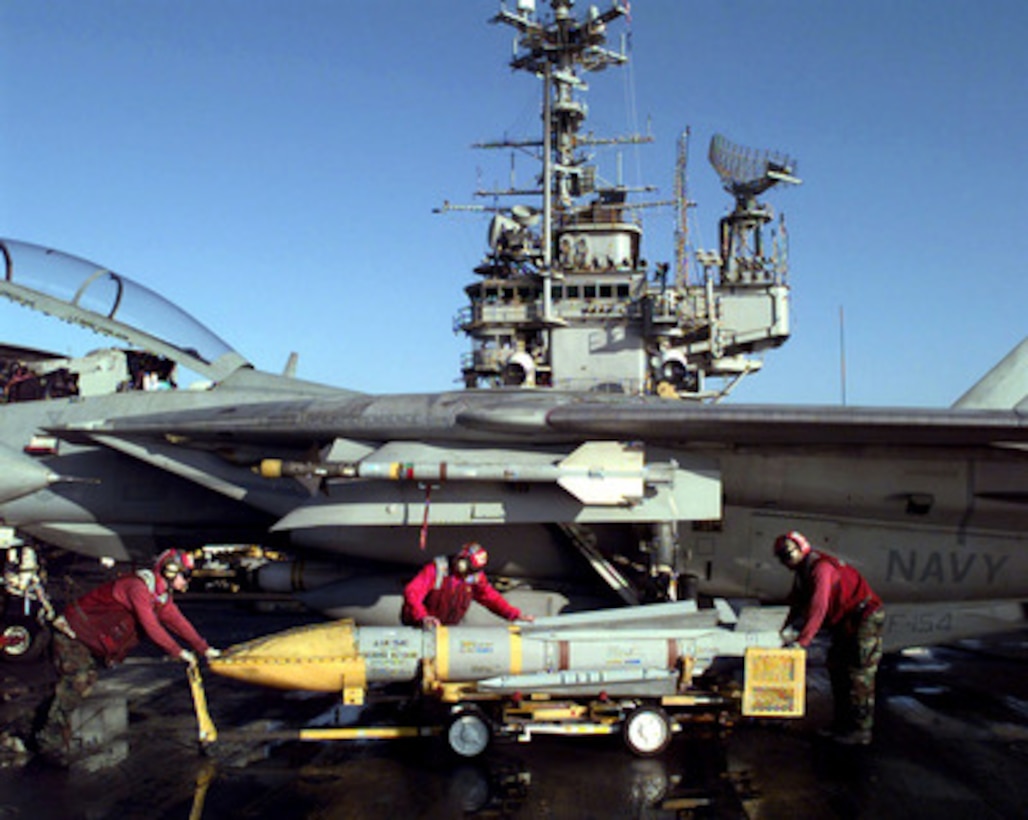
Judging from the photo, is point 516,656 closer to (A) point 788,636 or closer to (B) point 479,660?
(B) point 479,660

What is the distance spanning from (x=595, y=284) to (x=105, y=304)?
17.9 m

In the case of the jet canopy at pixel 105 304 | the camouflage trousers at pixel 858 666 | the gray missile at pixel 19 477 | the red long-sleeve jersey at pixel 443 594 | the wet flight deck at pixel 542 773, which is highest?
the jet canopy at pixel 105 304

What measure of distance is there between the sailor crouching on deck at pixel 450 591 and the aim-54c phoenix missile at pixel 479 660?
1.25 ft

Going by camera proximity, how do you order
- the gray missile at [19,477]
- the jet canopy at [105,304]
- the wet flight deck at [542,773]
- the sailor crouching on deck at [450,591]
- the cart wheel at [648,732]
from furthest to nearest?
the jet canopy at [105,304] → the gray missile at [19,477] → the sailor crouching on deck at [450,591] → the cart wheel at [648,732] → the wet flight deck at [542,773]

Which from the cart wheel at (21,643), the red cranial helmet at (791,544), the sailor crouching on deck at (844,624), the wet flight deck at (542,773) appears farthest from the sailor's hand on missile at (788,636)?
the cart wheel at (21,643)

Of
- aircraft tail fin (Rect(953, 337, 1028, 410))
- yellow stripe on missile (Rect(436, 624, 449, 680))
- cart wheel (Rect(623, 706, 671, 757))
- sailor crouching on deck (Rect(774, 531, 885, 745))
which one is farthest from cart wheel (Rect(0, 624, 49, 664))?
aircraft tail fin (Rect(953, 337, 1028, 410))

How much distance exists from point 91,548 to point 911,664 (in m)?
9.52

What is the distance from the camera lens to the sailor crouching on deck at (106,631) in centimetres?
663

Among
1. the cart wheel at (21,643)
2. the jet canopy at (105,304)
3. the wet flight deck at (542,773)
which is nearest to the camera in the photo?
the wet flight deck at (542,773)

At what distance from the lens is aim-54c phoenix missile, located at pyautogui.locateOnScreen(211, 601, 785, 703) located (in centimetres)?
652

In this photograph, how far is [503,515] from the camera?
779 centimetres

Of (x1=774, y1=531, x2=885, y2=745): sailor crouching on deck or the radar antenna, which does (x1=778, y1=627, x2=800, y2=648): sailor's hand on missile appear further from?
the radar antenna

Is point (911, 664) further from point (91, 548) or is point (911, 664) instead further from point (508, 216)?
point (508, 216)

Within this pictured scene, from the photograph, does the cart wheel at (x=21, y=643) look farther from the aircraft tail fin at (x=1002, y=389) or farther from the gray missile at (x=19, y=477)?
the aircraft tail fin at (x=1002, y=389)
